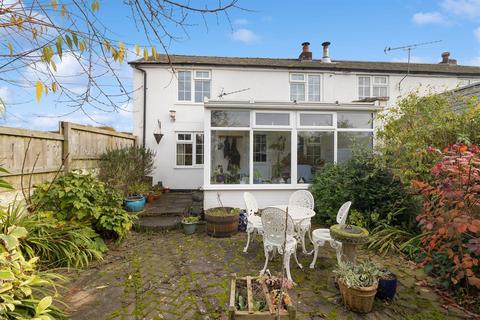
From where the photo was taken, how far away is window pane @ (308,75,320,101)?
11555 mm

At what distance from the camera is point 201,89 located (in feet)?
36.0

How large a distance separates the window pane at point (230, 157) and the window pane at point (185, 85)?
4785 millimetres

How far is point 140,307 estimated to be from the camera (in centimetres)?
298

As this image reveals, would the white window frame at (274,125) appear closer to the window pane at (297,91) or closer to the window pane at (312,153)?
the window pane at (312,153)

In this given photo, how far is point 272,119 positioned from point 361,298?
496 cm

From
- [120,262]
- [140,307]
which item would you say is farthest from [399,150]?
[120,262]

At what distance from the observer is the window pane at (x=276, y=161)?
23.1ft

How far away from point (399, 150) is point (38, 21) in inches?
243

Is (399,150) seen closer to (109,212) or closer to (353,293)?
(353,293)

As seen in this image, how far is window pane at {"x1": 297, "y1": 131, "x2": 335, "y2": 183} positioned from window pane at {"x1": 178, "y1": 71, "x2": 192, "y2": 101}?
593 cm

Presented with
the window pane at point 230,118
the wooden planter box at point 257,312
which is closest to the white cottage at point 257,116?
the window pane at point 230,118

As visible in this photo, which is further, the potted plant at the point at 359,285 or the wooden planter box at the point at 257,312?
the potted plant at the point at 359,285

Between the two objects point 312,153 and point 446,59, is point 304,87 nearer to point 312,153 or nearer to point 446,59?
point 312,153

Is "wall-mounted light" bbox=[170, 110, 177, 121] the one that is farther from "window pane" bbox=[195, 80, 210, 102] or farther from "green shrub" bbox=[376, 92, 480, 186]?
"green shrub" bbox=[376, 92, 480, 186]
